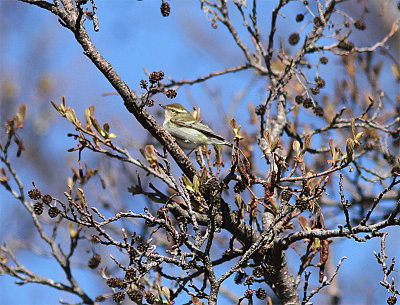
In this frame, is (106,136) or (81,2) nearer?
(81,2)

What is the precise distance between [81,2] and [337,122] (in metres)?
2.62

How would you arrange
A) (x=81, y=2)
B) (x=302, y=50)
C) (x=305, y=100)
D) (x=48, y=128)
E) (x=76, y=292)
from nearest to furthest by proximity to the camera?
1. (x=81, y=2)
2. (x=76, y=292)
3. (x=305, y=100)
4. (x=302, y=50)
5. (x=48, y=128)

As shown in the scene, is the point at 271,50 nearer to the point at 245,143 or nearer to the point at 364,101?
the point at 245,143

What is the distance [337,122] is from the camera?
4.21 meters

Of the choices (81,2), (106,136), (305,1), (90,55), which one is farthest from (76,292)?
(305,1)

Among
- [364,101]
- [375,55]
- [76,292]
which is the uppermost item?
[375,55]

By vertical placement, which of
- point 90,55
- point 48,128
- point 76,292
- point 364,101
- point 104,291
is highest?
point 48,128

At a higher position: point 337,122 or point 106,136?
point 337,122

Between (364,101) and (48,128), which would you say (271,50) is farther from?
(48,128)

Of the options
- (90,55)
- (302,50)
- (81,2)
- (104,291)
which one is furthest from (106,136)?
(104,291)

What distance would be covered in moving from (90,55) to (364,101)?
13.8 ft

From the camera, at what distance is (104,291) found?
290 inches

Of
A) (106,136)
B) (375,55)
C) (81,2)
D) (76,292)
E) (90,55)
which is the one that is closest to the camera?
(81,2)

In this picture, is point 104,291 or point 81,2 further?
point 104,291
